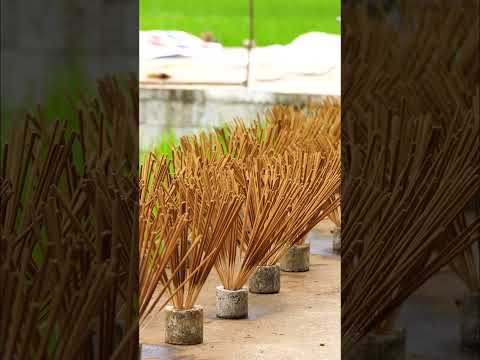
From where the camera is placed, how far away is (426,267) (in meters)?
1.60

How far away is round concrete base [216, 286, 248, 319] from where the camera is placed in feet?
8.96

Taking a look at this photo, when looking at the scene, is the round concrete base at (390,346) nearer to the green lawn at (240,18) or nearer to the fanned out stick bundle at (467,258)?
the fanned out stick bundle at (467,258)

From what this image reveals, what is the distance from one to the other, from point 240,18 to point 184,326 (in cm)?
1173

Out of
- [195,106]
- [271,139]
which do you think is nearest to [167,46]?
[195,106]

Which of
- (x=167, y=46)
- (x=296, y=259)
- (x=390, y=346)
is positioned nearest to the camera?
(x=390, y=346)

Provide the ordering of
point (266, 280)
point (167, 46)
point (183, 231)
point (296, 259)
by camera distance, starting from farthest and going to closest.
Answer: point (167, 46)
point (296, 259)
point (266, 280)
point (183, 231)

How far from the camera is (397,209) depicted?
1.59m

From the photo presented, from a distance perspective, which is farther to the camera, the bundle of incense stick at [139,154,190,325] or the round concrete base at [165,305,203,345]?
the round concrete base at [165,305,203,345]

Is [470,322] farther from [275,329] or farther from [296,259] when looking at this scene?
[296,259]

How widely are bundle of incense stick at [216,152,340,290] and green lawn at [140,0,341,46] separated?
9.22 meters

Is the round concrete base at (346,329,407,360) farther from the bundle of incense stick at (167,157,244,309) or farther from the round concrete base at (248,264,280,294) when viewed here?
the round concrete base at (248,264,280,294)

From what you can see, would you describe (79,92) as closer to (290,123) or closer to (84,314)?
(84,314)

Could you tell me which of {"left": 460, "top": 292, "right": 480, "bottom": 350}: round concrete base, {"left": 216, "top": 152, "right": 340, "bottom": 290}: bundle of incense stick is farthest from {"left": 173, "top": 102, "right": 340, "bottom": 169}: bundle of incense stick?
{"left": 460, "top": 292, "right": 480, "bottom": 350}: round concrete base

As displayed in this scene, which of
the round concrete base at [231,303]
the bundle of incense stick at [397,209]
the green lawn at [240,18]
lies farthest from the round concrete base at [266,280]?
the green lawn at [240,18]
